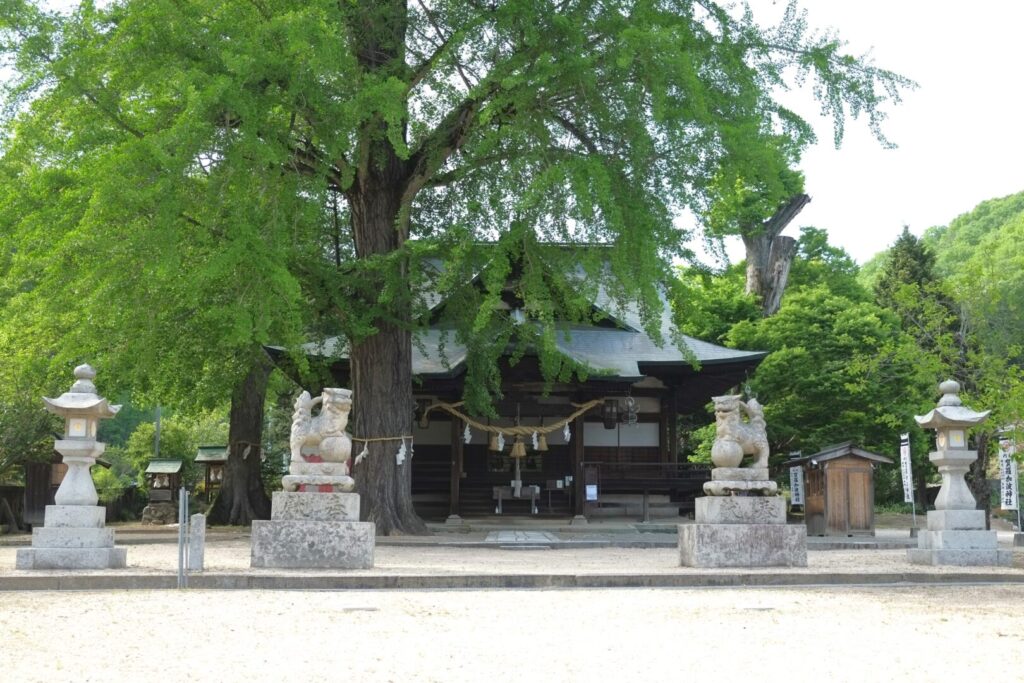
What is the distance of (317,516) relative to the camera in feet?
35.8

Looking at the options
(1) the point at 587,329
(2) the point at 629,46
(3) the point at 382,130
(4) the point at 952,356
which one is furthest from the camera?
(1) the point at 587,329

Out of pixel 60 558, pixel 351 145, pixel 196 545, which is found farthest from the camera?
pixel 351 145

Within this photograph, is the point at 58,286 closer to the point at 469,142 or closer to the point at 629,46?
the point at 469,142

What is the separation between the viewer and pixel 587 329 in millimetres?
25094

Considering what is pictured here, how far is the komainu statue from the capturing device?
1097cm

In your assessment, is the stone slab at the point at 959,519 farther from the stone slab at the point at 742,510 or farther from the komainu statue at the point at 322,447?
the komainu statue at the point at 322,447

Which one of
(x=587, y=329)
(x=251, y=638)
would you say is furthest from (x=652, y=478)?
(x=251, y=638)

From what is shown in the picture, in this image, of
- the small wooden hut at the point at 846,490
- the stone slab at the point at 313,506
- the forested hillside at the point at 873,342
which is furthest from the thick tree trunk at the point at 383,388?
the small wooden hut at the point at 846,490

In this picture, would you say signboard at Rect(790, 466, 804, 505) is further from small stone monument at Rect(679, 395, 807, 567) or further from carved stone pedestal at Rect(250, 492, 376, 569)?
carved stone pedestal at Rect(250, 492, 376, 569)

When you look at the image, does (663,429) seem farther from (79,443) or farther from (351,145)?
(79,443)

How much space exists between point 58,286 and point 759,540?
9.70m

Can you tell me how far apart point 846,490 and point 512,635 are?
43.5 ft

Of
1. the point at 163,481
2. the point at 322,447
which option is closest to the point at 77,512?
the point at 322,447

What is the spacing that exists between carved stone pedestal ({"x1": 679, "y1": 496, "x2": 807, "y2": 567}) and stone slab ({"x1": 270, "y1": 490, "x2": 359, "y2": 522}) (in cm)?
370
